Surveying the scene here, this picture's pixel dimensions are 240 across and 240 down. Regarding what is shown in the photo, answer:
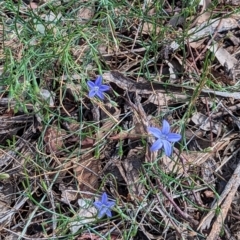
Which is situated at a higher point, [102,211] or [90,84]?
[90,84]

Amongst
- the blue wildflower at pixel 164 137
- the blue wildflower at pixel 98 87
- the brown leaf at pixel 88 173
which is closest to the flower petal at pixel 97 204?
the brown leaf at pixel 88 173

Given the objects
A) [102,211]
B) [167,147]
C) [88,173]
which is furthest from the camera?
[88,173]

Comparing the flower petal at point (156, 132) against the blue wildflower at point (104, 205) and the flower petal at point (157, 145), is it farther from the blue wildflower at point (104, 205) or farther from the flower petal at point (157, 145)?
the blue wildflower at point (104, 205)

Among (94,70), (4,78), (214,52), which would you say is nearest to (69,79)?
(94,70)

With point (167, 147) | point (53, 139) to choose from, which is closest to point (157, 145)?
point (167, 147)

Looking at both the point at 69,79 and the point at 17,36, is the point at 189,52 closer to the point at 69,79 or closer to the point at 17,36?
the point at 69,79

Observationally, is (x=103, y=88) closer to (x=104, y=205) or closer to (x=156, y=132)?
(x=156, y=132)

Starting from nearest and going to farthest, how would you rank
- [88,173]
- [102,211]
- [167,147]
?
[167,147] < [102,211] < [88,173]
